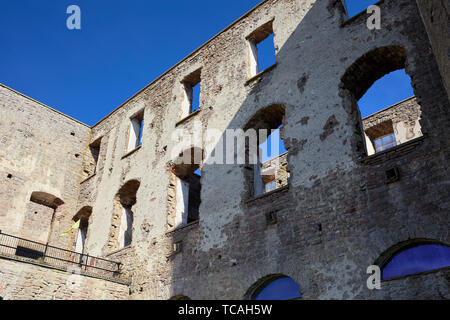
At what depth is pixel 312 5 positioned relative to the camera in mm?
11375

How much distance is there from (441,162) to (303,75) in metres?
4.22

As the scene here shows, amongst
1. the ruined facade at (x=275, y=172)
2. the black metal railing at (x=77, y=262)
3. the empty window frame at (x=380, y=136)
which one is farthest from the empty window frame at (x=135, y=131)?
the empty window frame at (x=380, y=136)

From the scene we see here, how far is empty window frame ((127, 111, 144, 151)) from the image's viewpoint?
623 inches

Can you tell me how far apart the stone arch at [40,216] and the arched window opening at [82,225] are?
2.70ft

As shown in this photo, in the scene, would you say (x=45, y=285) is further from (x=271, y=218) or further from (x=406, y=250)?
(x=406, y=250)

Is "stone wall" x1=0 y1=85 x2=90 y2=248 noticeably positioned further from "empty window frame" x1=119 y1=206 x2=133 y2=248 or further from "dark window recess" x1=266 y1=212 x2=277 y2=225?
"dark window recess" x1=266 y1=212 x2=277 y2=225

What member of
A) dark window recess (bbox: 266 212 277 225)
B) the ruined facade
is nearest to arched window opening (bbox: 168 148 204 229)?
the ruined facade

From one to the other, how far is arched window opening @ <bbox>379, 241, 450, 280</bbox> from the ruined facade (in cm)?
12

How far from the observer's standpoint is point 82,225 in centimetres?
1661

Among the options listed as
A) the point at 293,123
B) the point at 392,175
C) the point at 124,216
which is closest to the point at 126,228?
the point at 124,216

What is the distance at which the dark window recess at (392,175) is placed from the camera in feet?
26.0

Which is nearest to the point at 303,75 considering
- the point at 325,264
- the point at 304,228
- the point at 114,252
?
the point at 304,228

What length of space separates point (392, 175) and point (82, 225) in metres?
12.4

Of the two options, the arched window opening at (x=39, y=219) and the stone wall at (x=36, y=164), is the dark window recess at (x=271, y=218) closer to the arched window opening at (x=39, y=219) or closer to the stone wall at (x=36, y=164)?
the stone wall at (x=36, y=164)
